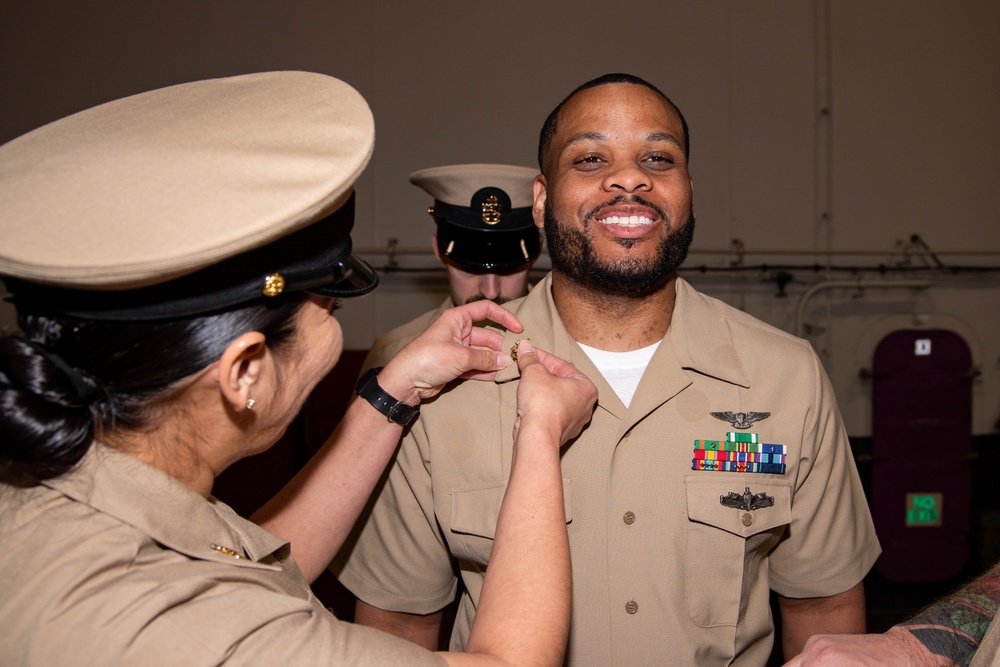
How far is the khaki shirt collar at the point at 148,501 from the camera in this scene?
0.91 m

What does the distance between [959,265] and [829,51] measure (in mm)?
1783

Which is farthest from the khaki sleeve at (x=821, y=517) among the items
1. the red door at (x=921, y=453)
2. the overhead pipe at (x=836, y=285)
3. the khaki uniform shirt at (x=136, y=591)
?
the red door at (x=921, y=453)

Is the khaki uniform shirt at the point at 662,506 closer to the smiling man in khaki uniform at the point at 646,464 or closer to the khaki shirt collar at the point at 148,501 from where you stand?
the smiling man in khaki uniform at the point at 646,464

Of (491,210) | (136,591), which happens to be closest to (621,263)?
(136,591)

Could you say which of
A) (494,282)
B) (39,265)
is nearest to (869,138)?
(494,282)

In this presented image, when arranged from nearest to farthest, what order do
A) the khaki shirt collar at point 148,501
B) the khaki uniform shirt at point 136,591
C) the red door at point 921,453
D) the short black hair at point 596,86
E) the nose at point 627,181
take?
the khaki uniform shirt at point 136,591 < the khaki shirt collar at point 148,501 < the nose at point 627,181 < the short black hair at point 596,86 < the red door at point 921,453

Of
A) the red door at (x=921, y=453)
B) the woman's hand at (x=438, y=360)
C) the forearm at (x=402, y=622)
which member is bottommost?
the red door at (x=921, y=453)

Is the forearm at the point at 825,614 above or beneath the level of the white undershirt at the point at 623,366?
beneath

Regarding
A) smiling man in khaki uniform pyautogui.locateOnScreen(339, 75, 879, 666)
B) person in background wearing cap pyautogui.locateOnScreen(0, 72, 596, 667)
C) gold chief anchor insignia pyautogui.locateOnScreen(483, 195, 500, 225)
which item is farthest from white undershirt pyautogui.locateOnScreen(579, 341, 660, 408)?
gold chief anchor insignia pyautogui.locateOnScreen(483, 195, 500, 225)

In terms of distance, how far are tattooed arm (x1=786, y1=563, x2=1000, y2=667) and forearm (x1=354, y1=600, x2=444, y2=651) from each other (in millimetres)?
887

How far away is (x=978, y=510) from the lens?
5.03 m

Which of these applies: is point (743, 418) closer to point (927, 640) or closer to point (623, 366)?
point (623, 366)

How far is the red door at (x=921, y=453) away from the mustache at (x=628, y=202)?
13.2 ft

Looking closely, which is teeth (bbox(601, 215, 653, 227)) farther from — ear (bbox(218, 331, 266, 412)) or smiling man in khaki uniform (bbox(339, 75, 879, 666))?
ear (bbox(218, 331, 266, 412))
